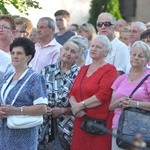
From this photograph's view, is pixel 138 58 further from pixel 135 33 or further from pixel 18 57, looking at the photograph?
pixel 135 33

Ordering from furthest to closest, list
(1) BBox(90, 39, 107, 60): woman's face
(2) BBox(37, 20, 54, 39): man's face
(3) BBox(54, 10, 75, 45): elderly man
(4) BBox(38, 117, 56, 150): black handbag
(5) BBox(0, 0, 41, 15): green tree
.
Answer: (5) BBox(0, 0, 41, 15): green tree
(3) BBox(54, 10, 75, 45): elderly man
(2) BBox(37, 20, 54, 39): man's face
(4) BBox(38, 117, 56, 150): black handbag
(1) BBox(90, 39, 107, 60): woman's face

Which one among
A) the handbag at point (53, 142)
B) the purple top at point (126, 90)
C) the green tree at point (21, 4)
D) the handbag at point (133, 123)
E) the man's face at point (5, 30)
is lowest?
the handbag at point (53, 142)

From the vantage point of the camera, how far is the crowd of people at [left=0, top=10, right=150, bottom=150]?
248 inches

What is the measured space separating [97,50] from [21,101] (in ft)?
4.25

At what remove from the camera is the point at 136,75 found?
6.70 metres

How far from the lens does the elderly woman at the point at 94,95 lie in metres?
6.91

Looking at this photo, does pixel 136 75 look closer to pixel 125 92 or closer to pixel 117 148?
pixel 125 92

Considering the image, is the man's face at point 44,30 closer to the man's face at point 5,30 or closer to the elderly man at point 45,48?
the elderly man at point 45,48

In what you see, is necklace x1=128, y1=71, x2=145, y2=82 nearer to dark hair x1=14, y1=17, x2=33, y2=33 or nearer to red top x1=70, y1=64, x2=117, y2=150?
red top x1=70, y1=64, x2=117, y2=150

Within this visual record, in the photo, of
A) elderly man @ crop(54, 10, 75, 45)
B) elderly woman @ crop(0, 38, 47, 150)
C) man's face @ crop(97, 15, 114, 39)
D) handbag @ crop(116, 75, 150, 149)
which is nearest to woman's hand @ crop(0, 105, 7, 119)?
elderly woman @ crop(0, 38, 47, 150)

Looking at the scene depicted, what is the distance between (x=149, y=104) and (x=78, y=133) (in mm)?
1103

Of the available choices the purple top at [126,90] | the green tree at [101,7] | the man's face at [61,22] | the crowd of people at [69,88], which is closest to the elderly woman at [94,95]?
the crowd of people at [69,88]

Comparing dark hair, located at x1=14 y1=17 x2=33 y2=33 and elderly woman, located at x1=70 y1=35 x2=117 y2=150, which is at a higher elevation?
dark hair, located at x1=14 y1=17 x2=33 y2=33

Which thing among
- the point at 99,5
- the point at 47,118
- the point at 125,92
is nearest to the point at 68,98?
the point at 47,118
